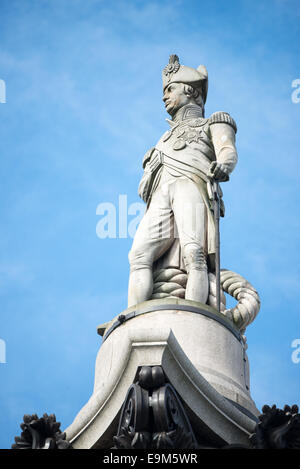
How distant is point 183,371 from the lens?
35.4 ft

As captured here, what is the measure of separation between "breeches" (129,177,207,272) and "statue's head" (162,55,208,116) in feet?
6.62

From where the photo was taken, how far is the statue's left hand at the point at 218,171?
587 inches

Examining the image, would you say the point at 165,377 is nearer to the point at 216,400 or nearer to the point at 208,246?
the point at 216,400

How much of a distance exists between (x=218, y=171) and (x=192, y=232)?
1.12 metres

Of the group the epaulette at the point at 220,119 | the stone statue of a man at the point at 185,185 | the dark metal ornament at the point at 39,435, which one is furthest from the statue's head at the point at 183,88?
the dark metal ornament at the point at 39,435

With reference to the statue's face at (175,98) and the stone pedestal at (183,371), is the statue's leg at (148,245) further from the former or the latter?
the statue's face at (175,98)

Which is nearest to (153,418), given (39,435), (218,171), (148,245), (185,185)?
(39,435)

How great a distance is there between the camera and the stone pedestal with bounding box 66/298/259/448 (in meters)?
10.7

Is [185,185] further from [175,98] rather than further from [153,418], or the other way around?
[153,418]

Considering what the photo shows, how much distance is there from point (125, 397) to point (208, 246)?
4255 mm

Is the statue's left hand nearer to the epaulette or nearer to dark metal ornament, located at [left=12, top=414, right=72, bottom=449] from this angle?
the epaulette

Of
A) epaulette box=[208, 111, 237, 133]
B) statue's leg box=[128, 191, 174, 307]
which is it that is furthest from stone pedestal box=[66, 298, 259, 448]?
epaulette box=[208, 111, 237, 133]

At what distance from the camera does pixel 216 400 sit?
11.0 metres
